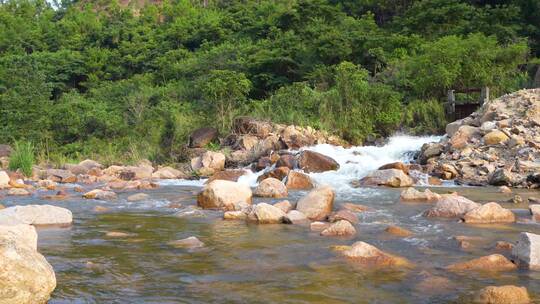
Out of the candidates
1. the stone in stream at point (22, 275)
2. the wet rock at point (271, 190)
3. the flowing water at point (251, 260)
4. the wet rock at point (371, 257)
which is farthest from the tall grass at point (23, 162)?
the wet rock at point (371, 257)

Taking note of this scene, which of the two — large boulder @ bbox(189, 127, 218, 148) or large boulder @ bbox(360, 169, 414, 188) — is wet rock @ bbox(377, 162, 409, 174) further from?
large boulder @ bbox(189, 127, 218, 148)

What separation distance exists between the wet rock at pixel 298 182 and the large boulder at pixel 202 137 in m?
6.85

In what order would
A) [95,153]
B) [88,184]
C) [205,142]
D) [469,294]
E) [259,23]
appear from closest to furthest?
[469,294]
[88,184]
[205,142]
[95,153]
[259,23]

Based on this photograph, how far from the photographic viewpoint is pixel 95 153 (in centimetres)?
2047

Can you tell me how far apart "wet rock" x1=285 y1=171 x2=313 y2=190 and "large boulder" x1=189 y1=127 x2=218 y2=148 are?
685cm

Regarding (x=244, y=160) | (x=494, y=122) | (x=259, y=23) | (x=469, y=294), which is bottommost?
(x=469, y=294)

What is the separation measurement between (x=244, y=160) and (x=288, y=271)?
11360 millimetres

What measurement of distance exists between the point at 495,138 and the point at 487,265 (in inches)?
369

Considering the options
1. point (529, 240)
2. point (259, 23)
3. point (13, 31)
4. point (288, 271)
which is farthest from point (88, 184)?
point (13, 31)

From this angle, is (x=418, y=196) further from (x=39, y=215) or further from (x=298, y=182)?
(x=39, y=215)

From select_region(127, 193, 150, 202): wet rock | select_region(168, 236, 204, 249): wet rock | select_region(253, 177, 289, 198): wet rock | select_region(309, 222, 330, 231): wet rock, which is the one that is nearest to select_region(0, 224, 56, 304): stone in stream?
select_region(168, 236, 204, 249): wet rock

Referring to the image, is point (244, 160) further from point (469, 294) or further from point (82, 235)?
point (469, 294)

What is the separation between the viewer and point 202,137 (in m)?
18.2

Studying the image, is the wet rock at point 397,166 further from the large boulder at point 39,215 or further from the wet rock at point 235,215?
the large boulder at point 39,215
